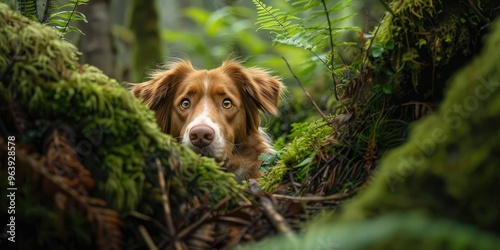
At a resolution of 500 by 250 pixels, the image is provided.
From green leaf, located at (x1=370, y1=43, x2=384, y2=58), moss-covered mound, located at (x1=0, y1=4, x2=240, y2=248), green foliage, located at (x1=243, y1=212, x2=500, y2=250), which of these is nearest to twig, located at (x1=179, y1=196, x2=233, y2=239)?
moss-covered mound, located at (x1=0, y1=4, x2=240, y2=248)

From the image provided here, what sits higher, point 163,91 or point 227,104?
point 163,91

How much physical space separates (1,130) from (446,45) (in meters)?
2.40

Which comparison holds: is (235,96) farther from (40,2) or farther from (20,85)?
(20,85)

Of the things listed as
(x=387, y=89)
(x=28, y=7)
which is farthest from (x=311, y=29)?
(x=28, y=7)

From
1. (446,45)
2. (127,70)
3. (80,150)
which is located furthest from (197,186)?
(127,70)

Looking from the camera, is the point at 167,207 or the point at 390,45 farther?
the point at 390,45

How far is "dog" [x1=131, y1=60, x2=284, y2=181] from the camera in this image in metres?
5.68

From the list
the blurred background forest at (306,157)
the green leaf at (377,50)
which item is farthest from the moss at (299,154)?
the green leaf at (377,50)

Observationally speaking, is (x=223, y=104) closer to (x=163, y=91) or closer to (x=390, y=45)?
(x=163, y=91)

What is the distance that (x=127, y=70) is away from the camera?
12484 mm

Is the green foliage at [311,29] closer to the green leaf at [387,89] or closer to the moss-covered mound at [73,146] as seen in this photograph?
the green leaf at [387,89]

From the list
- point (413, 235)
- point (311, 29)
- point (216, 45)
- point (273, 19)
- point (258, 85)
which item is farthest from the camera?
point (216, 45)

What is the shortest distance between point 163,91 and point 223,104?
0.71 meters

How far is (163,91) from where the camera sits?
237 inches
